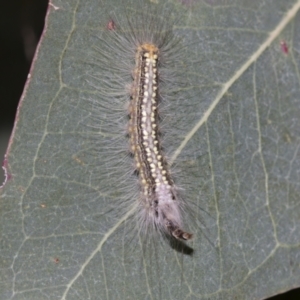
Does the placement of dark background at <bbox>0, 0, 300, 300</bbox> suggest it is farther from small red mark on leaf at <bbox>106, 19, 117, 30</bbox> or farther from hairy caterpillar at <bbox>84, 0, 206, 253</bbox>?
small red mark on leaf at <bbox>106, 19, 117, 30</bbox>

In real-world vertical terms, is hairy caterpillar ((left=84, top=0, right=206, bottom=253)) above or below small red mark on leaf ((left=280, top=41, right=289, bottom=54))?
below

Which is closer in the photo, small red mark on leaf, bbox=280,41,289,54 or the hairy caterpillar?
small red mark on leaf, bbox=280,41,289,54

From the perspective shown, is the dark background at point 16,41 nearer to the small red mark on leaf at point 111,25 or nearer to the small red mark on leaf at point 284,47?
the small red mark on leaf at point 111,25

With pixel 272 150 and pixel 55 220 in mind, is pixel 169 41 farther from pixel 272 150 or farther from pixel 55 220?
pixel 55 220

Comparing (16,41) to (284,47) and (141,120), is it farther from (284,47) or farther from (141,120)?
(284,47)

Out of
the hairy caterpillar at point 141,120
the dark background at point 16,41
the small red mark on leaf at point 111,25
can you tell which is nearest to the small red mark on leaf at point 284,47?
the hairy caterpillar at point 141,120

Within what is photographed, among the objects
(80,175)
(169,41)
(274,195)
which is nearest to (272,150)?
(274,195)

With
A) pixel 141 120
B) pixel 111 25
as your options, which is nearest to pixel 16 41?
pixel 111 25

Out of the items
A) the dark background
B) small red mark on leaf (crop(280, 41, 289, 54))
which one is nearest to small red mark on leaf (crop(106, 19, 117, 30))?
small red mark on leaf (crop(280, 41, 289, 54))

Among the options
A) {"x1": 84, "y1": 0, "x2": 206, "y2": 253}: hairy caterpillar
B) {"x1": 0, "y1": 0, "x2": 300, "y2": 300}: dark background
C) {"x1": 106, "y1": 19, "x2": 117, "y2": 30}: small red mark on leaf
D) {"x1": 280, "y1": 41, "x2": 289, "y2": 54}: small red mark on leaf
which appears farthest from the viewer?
{"x1": 0, "y1": 0, "x2": 300, "y2": 300}: dark background
